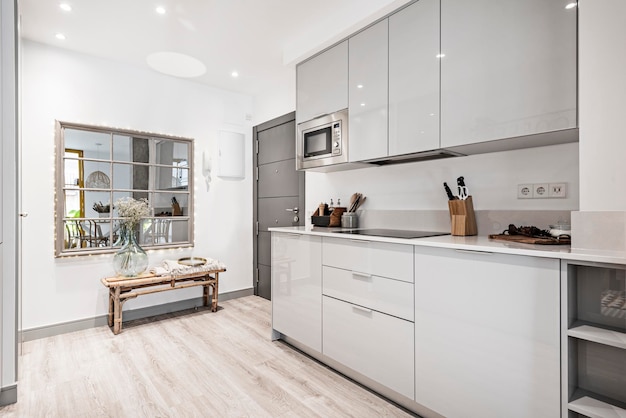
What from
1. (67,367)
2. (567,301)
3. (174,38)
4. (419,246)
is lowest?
(67,367)

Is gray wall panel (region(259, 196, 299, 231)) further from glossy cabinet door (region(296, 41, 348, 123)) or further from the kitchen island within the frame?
the kitchen island

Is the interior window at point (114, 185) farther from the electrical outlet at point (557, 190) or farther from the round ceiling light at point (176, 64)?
the electrical outlet at point (557, 190)

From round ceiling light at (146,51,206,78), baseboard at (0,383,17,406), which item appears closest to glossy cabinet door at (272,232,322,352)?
baseboard at (0,383,17,406)

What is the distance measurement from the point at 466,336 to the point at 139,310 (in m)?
3.23

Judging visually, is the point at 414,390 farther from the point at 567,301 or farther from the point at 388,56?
the point at 388,56

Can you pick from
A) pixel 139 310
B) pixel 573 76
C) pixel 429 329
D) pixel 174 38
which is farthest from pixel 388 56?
pixel 139 310

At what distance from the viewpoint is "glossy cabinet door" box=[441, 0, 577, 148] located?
1.49 metres

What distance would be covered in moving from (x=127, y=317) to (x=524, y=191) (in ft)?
12.1

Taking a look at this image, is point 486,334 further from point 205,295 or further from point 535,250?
point 205,295

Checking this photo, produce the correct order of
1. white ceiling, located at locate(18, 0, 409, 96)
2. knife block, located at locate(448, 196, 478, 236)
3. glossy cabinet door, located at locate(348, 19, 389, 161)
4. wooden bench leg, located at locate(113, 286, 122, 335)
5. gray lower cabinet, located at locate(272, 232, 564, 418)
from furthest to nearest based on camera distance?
wooden bench leg, located at locate(113, 286, 122, 335), white ceiling, located at locate(18, 0, 409, 96), glossy cabinet door, located at locate(348, 19, 389, 161), knife block, located at locate(448, 196, 478, 236), gray lower cabinet, located at locate(272, 232, 564, 418)

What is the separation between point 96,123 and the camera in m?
3.25

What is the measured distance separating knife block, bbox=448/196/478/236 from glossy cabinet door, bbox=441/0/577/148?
37 centimetres

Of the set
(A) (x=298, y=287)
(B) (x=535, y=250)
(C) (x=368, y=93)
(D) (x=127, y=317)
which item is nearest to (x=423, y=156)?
(C) (x=368, y=93)

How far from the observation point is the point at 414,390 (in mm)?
1768
